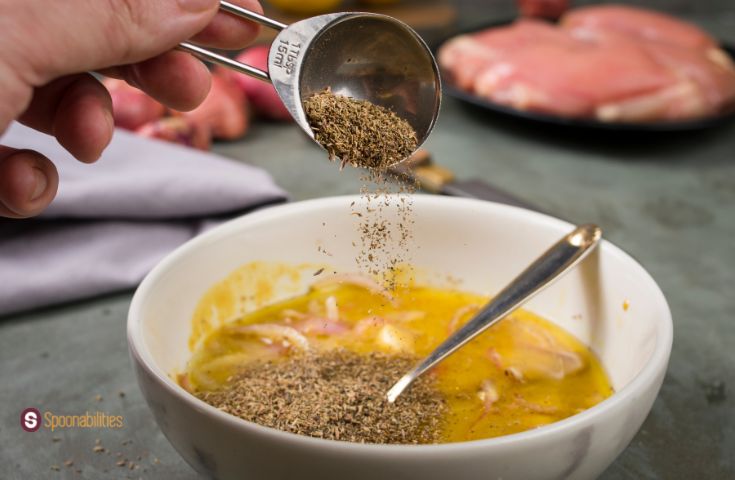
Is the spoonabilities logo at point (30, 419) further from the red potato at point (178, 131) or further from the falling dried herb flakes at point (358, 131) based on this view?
the red potato at point (178, 131)

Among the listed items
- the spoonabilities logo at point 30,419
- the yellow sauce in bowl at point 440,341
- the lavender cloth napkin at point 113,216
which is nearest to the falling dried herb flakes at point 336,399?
the yellow sauce in bowl at point 440,341

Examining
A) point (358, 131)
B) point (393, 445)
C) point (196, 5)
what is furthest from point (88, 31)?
point (393, 445)

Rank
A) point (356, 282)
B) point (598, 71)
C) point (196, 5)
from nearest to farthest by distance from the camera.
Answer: point (196, 5)
point (356, 282)
point (598, 71)

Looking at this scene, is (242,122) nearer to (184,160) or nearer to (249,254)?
(184,160)

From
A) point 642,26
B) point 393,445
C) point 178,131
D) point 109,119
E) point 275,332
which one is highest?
point 109,119

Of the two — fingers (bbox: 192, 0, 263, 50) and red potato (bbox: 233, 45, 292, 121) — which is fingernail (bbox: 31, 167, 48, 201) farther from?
red potato (bbox: 233, 45, 292, 121)

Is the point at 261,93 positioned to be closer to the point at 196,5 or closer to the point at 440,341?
the point at 440,341
